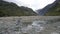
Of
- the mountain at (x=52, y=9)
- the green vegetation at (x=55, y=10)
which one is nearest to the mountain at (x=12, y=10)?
the mountain at (x=52, y=9)

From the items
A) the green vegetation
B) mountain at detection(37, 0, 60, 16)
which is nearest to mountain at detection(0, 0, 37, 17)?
mountain at detection(37, 0, 60, 16)

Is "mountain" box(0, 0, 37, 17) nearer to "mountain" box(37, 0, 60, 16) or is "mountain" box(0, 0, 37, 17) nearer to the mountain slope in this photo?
"mountain" box(37, 0, 60, 16)

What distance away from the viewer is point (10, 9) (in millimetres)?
5594

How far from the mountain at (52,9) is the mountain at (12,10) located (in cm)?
37

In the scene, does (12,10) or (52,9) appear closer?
(52,9)

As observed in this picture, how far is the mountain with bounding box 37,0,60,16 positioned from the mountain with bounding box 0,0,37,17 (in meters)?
0.37

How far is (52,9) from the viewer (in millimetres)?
5379

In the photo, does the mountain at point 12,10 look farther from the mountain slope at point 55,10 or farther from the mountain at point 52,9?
the mountain slope at point 55,10

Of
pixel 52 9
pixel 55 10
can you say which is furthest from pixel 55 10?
pixel 52 9

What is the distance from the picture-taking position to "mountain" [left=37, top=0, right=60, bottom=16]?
525 centimetres

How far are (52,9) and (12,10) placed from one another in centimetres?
135

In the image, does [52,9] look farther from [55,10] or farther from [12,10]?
[12,10]

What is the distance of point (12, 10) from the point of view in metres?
5.68

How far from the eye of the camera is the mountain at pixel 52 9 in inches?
207
